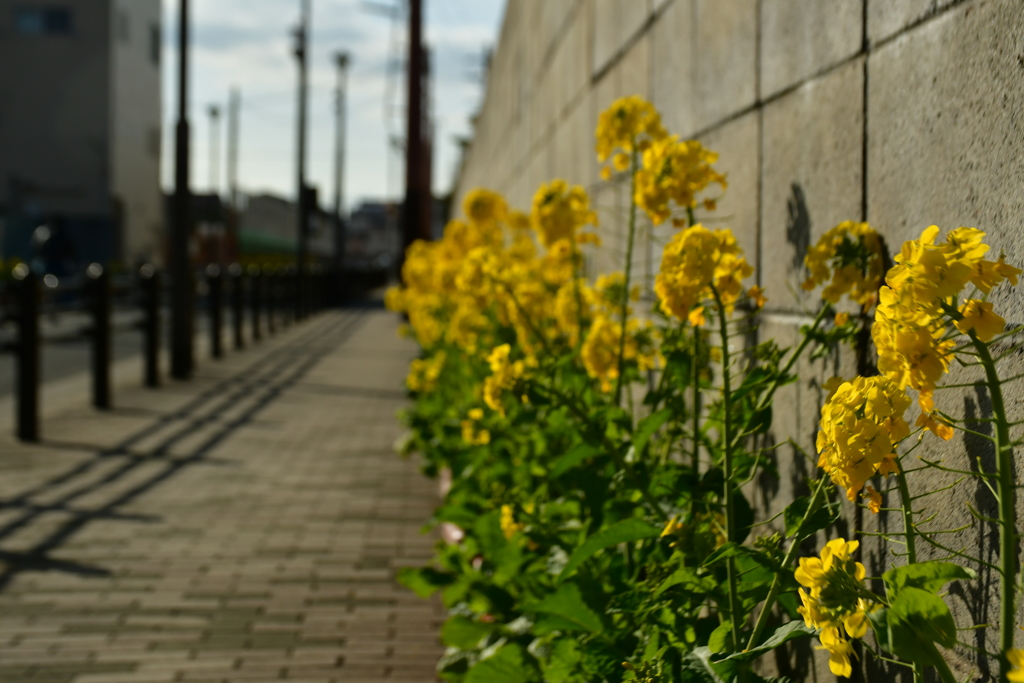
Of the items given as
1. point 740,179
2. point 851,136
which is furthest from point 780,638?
point 740,179

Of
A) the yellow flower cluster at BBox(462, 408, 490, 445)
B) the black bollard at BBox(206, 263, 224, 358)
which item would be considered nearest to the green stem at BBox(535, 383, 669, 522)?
the yellow flower cluster at BBox(462, 408, 490, 445)

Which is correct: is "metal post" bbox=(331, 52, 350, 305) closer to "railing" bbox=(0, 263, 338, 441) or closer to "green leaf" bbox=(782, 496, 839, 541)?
"railing" bbox=(0, 263, 338, 441)

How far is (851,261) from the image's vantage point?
179 centimetres

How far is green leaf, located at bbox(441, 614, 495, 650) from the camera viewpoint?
2.78 meters

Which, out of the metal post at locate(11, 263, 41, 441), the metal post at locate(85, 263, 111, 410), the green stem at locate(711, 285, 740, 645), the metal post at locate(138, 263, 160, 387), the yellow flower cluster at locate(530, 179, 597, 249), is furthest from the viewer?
the metal post at locate(138, 263, 160, 387)

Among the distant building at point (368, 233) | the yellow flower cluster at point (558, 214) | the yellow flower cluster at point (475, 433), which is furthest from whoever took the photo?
the distant building at point (368, 233)

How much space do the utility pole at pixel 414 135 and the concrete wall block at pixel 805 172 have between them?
15773 mm

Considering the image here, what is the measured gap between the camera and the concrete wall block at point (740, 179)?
98.3 inches

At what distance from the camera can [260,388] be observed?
9.99 meters

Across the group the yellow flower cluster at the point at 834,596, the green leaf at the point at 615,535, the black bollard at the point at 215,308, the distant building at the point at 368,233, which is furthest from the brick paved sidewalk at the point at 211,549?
the distant building at the point at 368,233

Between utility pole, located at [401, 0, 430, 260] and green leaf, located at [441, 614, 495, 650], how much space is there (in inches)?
606

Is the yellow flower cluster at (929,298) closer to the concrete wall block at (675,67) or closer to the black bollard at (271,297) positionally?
the concrete wall block at (675,67)

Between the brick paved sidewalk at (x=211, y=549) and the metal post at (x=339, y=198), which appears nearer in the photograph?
the brick paved sidewalk at (x=211, y=549)

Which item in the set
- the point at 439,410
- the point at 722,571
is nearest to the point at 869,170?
the point at 722,571
